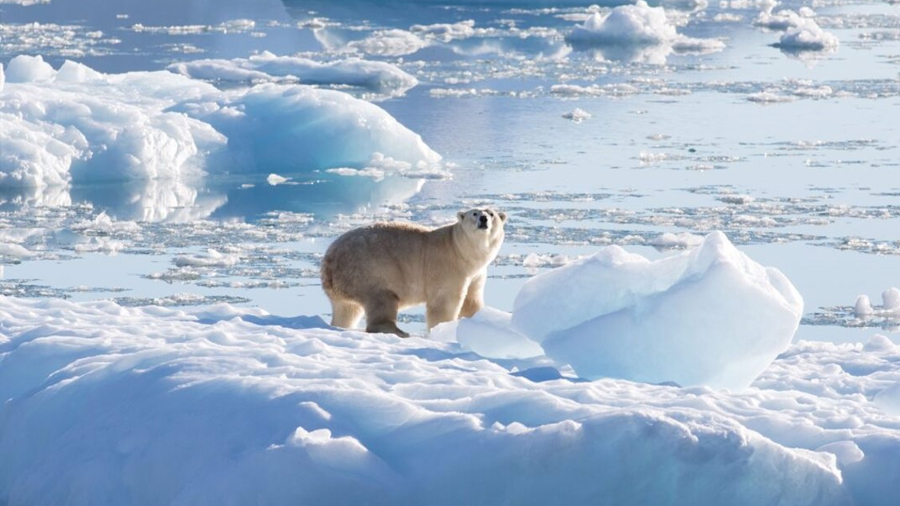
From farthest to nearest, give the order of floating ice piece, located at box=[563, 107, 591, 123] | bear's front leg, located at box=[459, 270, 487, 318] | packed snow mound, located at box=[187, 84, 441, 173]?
floating ice piece, located at box=[563, 107, 591, 123]
packed snow mound, located at box=[187, 84, 441, 173]
bear's front leg, located at box=[459, 270, 487, 318]

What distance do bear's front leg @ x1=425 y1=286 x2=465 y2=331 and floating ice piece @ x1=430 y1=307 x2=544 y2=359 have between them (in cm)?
81

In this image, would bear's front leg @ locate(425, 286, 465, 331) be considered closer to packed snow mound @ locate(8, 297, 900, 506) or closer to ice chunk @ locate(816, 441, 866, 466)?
packed snow mound @ locate(8, 297, 900, 506)

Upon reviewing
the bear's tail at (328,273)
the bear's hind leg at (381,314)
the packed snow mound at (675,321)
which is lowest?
the bear's hind leg at (381,314)

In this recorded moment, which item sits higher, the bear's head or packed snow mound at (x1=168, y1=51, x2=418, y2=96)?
the bear's head

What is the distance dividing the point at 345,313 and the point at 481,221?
2.19ft

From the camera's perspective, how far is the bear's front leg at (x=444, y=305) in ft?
19.9

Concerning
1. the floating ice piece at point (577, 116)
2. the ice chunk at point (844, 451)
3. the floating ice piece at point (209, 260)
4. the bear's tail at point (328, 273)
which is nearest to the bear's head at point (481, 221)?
the bear's tail at point (328, 273)

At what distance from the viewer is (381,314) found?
598 centimetres

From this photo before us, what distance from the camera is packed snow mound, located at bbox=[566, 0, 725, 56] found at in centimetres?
1917

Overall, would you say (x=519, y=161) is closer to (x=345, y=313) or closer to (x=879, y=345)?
(x=345, y=313)

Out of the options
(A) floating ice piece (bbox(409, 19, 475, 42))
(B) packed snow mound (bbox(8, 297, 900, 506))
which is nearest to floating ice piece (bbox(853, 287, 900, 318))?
(B) packed snow mound (bbox(8, 297, 900, 506))

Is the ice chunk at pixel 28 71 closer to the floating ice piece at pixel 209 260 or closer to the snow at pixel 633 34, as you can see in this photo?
the floating ice piece at pixel 209 260

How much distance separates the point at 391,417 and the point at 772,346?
1302 mm

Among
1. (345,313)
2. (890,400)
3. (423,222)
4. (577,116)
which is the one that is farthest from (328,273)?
(577,116)
